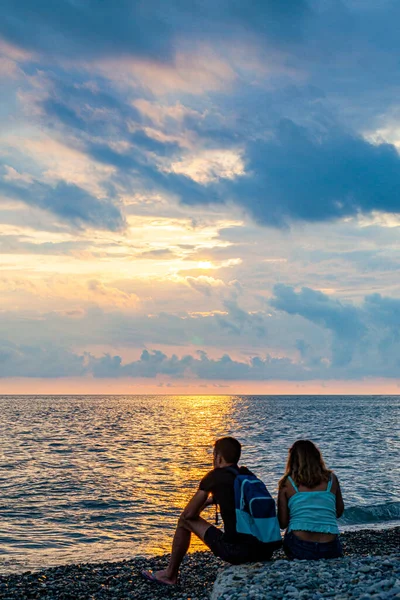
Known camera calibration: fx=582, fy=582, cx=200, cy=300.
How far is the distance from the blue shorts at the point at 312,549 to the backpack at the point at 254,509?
438 millimetres

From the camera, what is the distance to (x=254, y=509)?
28.8 feet

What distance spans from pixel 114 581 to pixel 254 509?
466 centimetres

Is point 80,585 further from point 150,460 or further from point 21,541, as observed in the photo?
point 150,460

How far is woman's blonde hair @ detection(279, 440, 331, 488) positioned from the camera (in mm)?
8734

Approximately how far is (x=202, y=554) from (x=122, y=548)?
9.17 feet

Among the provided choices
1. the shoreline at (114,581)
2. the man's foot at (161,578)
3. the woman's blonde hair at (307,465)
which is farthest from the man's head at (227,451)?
the man's foot at (161,578)

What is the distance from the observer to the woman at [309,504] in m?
8.80

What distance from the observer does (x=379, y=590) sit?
25.2ft

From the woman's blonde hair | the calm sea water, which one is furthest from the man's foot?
the calm sea water

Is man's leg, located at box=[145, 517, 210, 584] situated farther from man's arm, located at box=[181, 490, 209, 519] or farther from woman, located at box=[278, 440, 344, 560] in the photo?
woman, located at box=[278, 440, 344, 560]

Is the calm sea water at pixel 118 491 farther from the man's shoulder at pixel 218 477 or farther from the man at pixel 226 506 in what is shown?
the man's shoulder at pixel 218 477

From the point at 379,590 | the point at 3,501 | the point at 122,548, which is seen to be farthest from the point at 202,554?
the point at 3,501

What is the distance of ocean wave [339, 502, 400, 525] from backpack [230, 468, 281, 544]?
40.6 feet

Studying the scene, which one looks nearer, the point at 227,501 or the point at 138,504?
the point at 227,501
